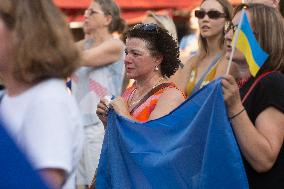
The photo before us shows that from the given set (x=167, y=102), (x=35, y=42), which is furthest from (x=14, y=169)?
(x=167, y=102)

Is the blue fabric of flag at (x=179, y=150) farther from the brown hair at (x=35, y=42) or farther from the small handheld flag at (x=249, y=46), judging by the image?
the brown hair at (x=35, y=42)

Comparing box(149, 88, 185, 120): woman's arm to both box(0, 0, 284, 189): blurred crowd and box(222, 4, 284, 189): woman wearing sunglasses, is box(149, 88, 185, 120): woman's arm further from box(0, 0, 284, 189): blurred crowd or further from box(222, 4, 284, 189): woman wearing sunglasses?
box(222, 4, 284, 189): woman wearing sunglasses

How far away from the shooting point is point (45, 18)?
2.45 m

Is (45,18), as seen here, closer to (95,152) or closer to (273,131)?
(273,131)

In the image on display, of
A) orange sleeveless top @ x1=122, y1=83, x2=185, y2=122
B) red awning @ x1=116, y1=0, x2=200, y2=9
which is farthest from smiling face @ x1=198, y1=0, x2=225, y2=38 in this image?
red awning @ x1=116, y1=0, x2=200, y2=9

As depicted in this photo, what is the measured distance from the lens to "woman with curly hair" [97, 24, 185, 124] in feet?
13.7

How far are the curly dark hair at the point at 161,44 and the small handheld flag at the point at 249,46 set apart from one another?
3.23 ft

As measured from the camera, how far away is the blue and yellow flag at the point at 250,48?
138 inches

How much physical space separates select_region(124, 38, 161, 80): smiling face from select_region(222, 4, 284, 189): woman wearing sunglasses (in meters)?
0.90

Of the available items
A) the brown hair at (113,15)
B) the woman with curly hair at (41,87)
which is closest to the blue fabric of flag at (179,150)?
the woman with curly hair at (41,87)

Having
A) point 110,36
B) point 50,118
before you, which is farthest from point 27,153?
point 110,36

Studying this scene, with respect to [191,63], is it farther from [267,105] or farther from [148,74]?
[267,105]

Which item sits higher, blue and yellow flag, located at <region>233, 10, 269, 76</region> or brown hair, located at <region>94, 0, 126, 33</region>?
blue and yellow flag, located at <region>233, 10, 269, 76</region>

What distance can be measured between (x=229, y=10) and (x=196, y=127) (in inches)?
86.3
